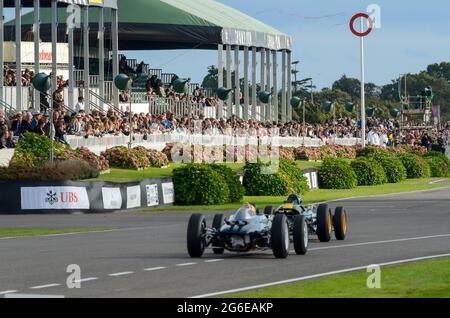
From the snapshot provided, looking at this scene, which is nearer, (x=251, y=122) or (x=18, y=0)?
(x=18, y=0)

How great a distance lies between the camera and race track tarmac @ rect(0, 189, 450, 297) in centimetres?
1733

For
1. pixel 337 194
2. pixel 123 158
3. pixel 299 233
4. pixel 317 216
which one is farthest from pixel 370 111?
pixel 299 233

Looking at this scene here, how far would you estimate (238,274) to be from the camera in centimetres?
1875

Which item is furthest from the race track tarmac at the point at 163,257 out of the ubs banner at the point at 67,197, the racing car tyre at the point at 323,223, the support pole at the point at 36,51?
the support pole at the point at 36,51

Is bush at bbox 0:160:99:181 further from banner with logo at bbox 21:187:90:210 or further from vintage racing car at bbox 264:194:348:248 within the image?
vintage racing car at bbox 264:194:348:248

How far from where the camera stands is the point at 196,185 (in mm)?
41500

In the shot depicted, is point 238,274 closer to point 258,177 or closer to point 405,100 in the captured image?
point 258,177

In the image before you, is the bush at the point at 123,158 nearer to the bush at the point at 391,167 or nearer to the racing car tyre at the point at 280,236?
the bush at the point at 391,167

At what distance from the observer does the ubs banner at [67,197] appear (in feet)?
121

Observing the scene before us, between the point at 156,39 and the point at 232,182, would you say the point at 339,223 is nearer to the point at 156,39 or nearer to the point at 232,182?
the point at 232,182

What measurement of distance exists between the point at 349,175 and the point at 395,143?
→ 29.3m

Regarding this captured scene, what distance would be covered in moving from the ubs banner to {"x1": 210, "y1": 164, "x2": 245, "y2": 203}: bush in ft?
12.6

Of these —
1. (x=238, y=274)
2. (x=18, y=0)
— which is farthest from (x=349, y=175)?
(x=238, y=274)

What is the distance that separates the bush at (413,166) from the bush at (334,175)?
10.7 m
